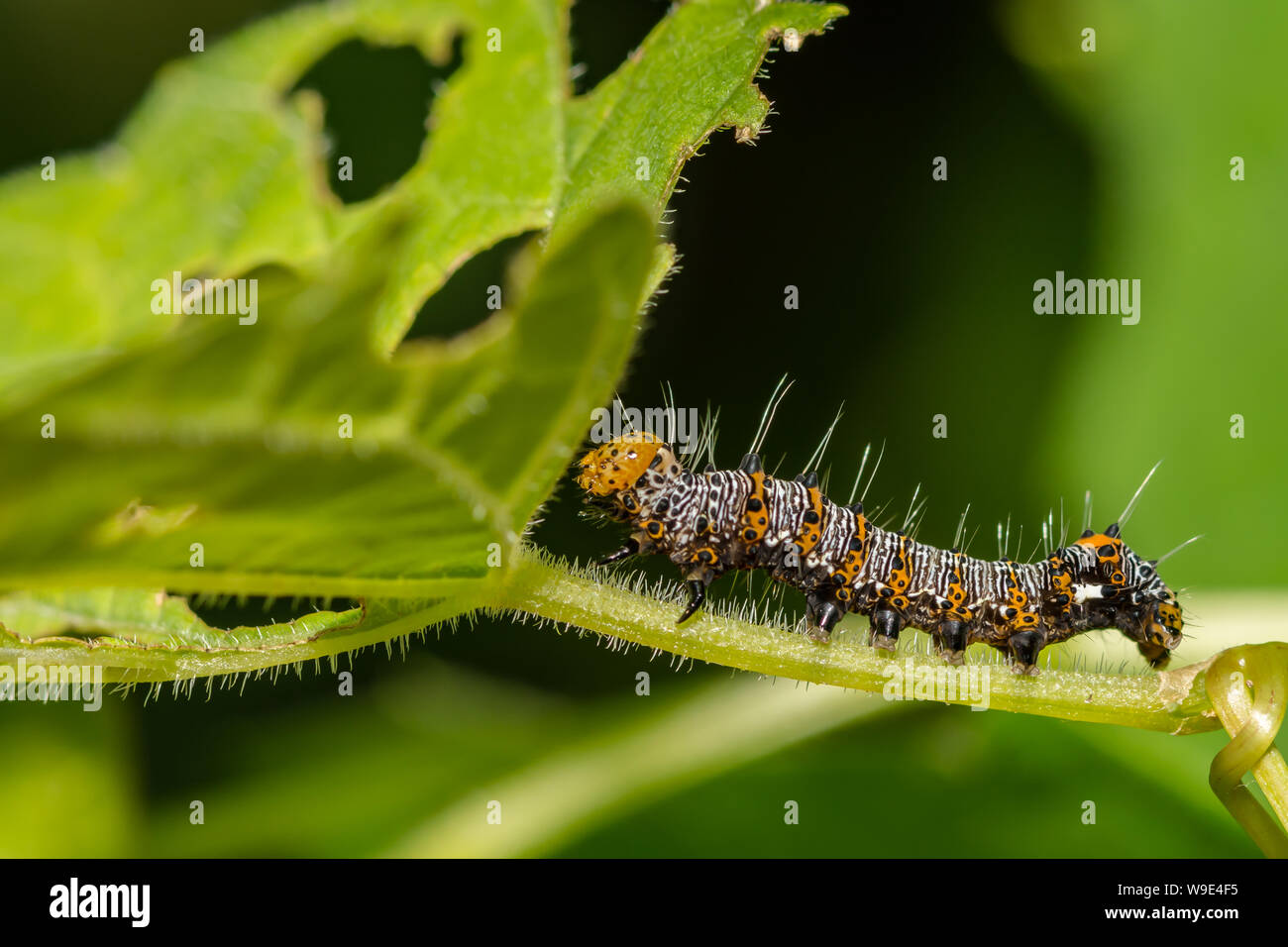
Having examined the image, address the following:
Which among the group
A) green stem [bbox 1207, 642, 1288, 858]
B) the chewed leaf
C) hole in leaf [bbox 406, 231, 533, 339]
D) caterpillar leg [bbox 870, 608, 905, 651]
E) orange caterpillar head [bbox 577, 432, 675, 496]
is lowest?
green stem [bbox 1207, 642, 1288, 858]

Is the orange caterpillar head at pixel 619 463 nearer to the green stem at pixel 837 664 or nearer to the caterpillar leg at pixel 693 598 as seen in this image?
the caterpillar leg at pixel 693 598

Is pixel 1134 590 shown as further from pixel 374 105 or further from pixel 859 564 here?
pixel 374 105

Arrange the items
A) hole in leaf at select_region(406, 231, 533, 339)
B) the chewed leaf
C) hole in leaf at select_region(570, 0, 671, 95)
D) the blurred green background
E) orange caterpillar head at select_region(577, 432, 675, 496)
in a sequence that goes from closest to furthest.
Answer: the chewed leaf → orange caterpillar head at select_region(577, 432, 675, 496) → the blurred green background → hole in leaf at select_region(406, 231, 533, 339) → hole in leaf at select_region(570, 0, 671, 95)

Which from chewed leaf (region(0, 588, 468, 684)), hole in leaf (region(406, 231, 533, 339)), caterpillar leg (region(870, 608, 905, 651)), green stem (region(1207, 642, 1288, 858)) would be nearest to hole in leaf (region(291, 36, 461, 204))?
hole in leaf (region(406, 231, 533, 339))

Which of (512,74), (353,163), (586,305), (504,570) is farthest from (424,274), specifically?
(353,163)

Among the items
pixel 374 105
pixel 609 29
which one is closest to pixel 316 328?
pixel 374 105

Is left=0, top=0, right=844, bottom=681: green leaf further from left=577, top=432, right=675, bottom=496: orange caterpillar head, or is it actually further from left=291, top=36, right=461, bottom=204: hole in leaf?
left=291, top=36, right=461, bottom=204: hole in leaf
